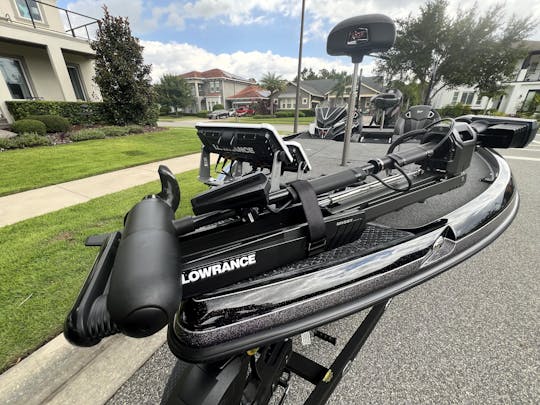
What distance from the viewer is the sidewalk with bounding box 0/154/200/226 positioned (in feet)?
11.9

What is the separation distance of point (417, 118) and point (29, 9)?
16938 mm

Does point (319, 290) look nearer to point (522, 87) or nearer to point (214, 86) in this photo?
point (522, 87)

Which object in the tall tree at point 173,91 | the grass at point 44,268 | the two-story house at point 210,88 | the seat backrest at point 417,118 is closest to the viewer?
the grass at point 44,268

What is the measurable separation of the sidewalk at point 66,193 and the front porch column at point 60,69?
9.99m

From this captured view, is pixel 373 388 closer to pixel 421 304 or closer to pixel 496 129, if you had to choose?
pixel 421 304

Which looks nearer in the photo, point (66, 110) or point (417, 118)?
point (417, 118)

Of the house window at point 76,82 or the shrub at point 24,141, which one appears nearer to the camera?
the shrub at point 24,141

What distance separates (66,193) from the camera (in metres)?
4.37

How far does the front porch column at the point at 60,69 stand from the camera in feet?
37.8

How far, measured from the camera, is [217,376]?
847 mm

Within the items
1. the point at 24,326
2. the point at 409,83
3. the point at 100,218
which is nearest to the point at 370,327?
the point at 24,326

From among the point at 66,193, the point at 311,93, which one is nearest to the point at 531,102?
the point at 311,93

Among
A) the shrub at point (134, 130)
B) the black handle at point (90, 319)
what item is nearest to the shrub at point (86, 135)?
the shrub at point (134, 130)

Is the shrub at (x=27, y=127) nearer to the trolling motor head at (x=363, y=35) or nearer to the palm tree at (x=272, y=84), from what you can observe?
the trolling motor head at (x=363, y=35)
